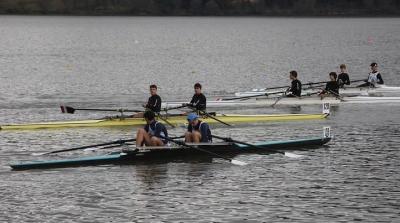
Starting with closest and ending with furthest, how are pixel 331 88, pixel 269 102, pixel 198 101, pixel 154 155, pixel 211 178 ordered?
pixel 211 178 < pixel 154 155 < pixel 198 101 < pixel 269 102 < pixel 331 88

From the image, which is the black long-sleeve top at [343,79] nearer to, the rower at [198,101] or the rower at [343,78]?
the rower at [343,78]

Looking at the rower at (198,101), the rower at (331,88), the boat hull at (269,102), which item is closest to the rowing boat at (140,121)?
the rower at (198,101)

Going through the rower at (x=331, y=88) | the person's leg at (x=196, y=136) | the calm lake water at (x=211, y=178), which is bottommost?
the calm lake water at (x=211, y=178)

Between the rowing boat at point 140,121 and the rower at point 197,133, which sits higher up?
the rower at point 197,133

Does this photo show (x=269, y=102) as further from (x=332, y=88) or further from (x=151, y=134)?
(x=151, y=134)

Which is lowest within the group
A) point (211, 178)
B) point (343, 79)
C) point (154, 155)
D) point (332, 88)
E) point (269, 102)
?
point (211, 178)

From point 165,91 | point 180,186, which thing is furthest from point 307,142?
point 165,91

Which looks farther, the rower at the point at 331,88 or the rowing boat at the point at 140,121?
the rower at the point at 331,88

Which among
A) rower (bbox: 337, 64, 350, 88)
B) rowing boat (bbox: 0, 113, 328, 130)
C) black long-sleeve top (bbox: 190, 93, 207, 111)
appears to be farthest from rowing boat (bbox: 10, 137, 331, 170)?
rower (bbox: 337, 64, 350, 88)

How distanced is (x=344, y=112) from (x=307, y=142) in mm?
→ 11748

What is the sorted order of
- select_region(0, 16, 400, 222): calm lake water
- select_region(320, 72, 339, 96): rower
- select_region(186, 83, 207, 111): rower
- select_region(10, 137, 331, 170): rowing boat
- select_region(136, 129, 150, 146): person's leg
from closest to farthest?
select_region(0, 16, 400, 222): calm lake water → select_region(10, 137, 331, 170): rowing boat → select_region(136, 129, 150, 146): person's leg → select_region(186, 83, 207, 111): rower → select_region(320, 72, 339, 96): rower

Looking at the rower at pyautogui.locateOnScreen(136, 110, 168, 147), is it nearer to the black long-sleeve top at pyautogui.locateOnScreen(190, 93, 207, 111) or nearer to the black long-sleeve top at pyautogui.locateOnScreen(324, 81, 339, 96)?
the black long-sleeve top at pyautogui.locateOnScreen(190, 93, 207, 111)

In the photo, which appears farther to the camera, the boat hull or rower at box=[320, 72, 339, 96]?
rower at box=[320, 72, 339, 96]

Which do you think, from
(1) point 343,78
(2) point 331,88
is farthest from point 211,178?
(1) point 343,78
